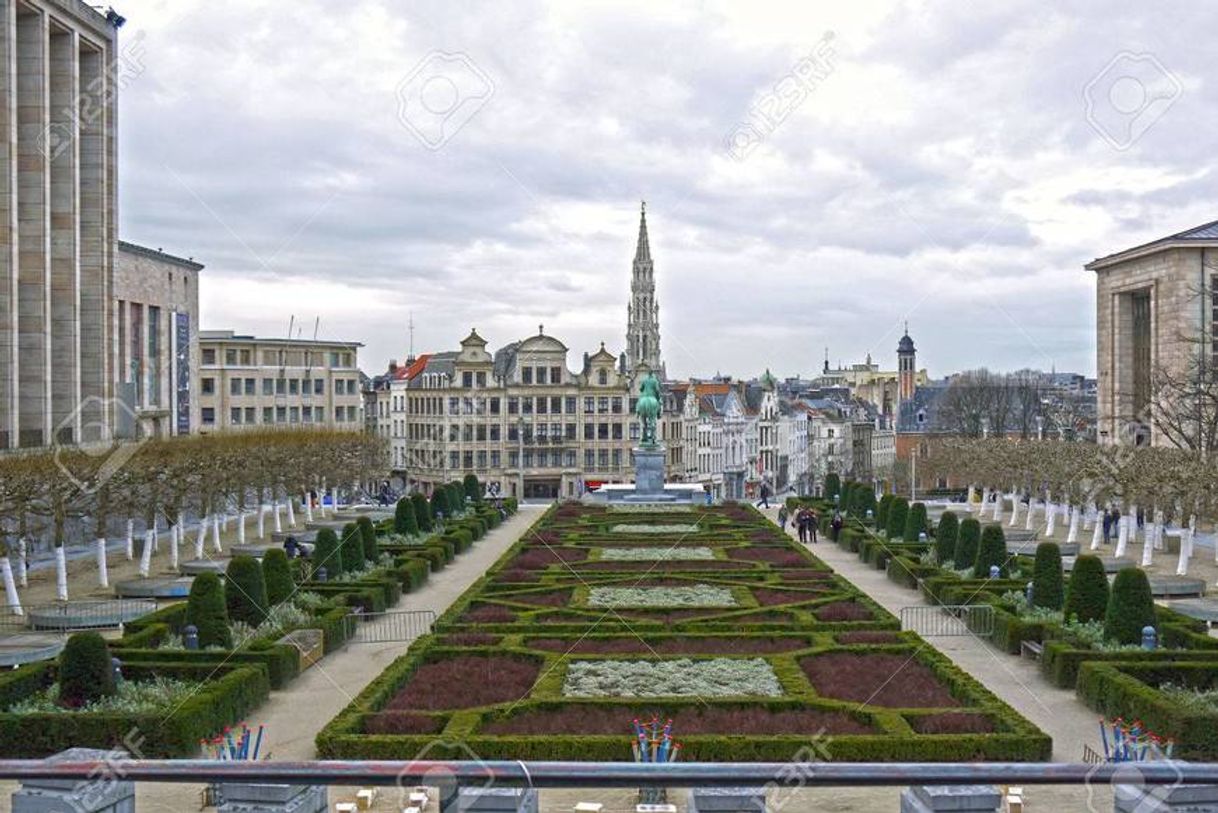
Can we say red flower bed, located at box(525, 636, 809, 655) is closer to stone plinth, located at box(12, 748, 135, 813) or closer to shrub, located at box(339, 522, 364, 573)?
shrub, located at box(339, 522, 364, 573)

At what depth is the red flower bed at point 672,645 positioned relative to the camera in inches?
1048

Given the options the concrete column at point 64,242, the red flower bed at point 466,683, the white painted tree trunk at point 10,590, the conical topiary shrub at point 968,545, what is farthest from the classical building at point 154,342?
the red flower bed at point 466,683

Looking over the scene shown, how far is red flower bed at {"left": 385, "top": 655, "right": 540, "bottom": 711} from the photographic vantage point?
2195cm

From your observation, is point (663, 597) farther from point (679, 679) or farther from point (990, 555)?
point (679, 679)

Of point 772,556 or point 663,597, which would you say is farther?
point 772,556

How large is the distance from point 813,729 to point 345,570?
21425mm

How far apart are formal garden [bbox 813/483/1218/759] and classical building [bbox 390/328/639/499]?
61266 millimetres

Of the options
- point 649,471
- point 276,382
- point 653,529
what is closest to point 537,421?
point 276,382

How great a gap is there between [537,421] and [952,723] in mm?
84838

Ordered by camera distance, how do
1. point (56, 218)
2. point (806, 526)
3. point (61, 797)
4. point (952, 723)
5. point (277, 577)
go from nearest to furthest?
point (61, 797), point (952, 723), point (277, 577), point (806, 526), point (56, 218)

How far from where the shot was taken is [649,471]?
70625 mm

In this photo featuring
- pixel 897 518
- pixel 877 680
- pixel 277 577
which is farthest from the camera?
pixel 897 518

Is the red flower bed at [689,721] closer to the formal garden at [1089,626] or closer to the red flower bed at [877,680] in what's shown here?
the red flower bed at [877,680]

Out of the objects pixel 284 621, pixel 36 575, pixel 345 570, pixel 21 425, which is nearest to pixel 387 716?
pixel 284 621
